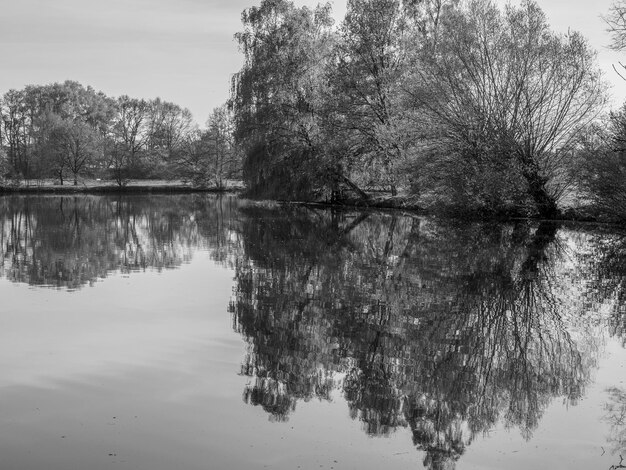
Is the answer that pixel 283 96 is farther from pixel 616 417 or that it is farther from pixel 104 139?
pixel 104 139

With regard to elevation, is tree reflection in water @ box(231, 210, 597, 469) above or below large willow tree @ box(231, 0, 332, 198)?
below

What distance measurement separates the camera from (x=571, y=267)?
48.0 ft

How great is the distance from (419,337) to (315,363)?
1.73 m

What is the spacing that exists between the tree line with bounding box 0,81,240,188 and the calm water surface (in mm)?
45625

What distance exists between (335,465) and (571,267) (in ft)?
36.6

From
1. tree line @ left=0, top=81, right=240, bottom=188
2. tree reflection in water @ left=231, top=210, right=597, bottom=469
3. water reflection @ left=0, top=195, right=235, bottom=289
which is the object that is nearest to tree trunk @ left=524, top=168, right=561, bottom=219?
tree reflection in water @ left=231, top=210, right=597, bottom=469

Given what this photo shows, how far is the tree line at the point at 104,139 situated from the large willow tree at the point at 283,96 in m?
18.2

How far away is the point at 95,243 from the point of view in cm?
2033

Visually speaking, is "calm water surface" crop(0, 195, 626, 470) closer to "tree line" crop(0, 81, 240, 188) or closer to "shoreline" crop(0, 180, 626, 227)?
"shoreline" crop(0, 180, 626, 227)

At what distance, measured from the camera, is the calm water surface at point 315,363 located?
5332 mm

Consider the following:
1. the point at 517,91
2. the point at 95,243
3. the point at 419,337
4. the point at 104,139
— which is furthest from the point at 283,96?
the point at 104,139

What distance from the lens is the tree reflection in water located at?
617 centimetres

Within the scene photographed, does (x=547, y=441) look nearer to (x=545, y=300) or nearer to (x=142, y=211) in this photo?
(x=545, y=300)

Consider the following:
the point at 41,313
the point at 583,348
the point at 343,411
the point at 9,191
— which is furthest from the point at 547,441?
the point at 9,191
